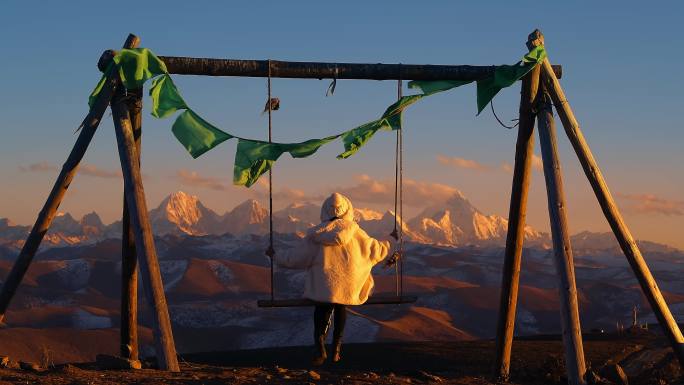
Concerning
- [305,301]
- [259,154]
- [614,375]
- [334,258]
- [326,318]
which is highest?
[259,154]

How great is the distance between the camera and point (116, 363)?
1021 centimetres

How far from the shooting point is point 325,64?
37.0 ft

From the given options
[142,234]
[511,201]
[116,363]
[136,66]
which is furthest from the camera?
[511,201]

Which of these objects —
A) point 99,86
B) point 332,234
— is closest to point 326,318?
point 332,234

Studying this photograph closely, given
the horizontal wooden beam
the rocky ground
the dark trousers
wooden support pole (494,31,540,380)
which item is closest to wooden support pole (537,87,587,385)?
wooden support pole (494,31,540,380)

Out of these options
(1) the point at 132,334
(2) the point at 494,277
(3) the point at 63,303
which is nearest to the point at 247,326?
(3) the point at 63,303

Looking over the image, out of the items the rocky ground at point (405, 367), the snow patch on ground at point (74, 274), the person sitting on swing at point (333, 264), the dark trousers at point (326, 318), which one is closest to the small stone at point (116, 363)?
the rocky ground at point (405, 367)

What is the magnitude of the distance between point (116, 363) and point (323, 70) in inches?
158

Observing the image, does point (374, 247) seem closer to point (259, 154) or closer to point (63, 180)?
point (259, 154)

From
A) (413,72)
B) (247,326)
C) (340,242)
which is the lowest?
(247,326)

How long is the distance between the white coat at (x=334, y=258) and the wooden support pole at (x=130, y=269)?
1688 millimetres

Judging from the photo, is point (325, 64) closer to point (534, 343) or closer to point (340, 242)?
point (340, 242)

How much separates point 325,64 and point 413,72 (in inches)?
41.5

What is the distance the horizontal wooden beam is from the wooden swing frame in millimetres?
11
